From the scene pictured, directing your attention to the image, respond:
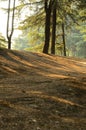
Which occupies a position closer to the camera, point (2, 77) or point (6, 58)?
point (2, 77)

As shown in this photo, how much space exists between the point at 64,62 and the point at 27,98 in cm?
1260

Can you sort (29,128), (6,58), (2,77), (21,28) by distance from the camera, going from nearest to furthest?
(29,128) → (2,77) → (6,58) → (21,28)

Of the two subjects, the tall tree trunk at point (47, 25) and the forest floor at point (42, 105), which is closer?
the forest floor at point (42, 105)

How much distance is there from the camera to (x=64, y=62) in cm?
2086

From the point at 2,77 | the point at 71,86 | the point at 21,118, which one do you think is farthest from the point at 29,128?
the point at 2,77

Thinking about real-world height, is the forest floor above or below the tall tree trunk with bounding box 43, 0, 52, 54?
below

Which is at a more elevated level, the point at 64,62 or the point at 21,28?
the point at 21,28

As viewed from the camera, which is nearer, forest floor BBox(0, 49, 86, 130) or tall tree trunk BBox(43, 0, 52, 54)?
forest floor BBox(0, 49, 86, 130)

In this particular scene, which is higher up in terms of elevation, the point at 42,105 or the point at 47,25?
the point at 47,25

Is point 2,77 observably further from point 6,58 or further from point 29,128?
point 29,128

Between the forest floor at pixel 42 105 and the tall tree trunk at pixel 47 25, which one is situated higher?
the tall tree trunk at pixel 47 25

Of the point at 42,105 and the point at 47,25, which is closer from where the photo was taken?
the point at 42,105

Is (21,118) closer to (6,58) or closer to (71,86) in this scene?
(71,86)

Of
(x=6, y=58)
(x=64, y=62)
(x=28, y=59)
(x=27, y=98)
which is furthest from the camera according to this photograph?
(x=64, y=62)
